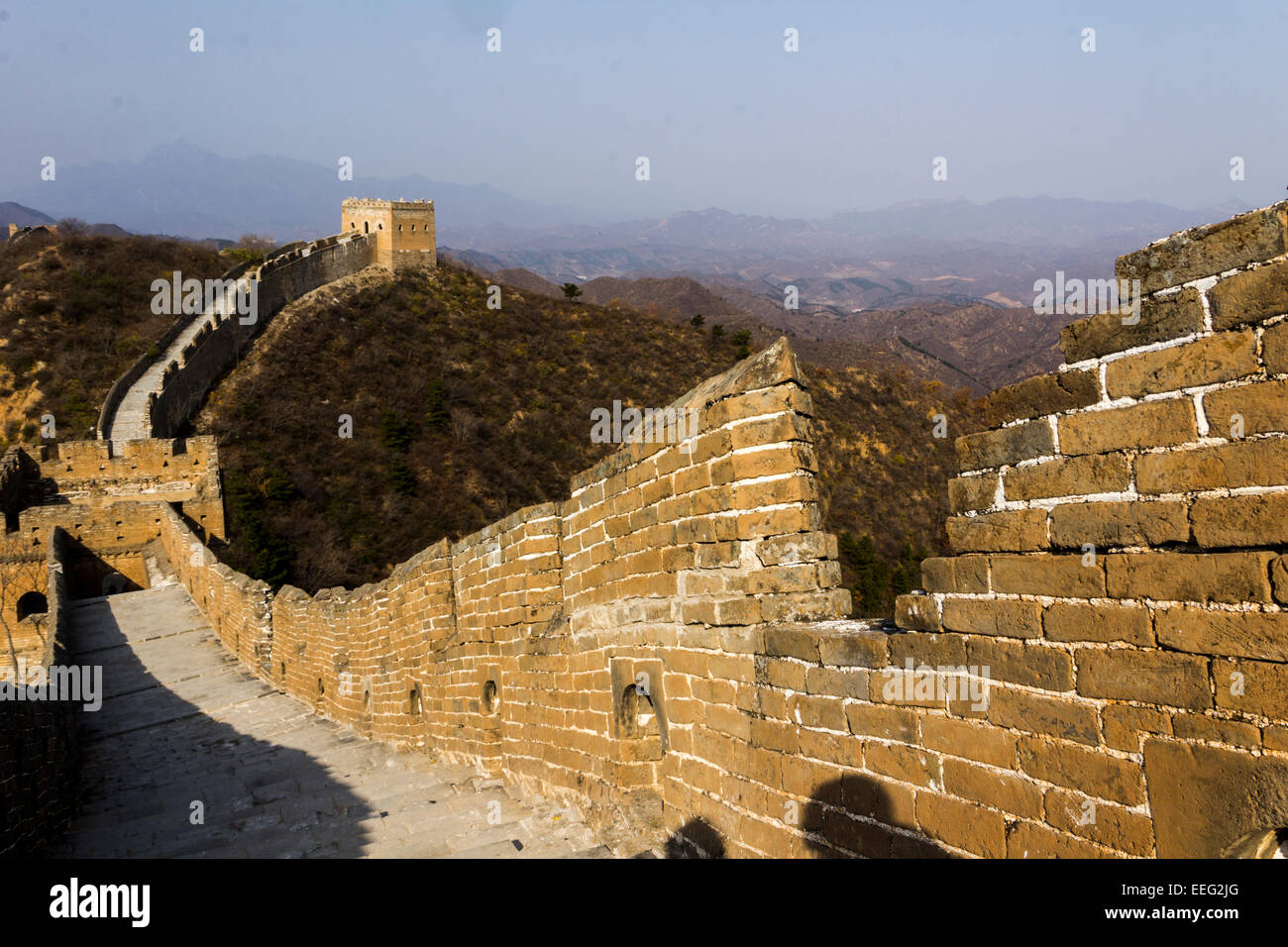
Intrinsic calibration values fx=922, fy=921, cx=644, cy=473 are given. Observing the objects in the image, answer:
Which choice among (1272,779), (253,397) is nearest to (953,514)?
(1272,779)

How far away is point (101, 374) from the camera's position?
36.3 meters

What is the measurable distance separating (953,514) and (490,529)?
4870 millimetres

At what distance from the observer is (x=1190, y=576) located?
7.47 ft

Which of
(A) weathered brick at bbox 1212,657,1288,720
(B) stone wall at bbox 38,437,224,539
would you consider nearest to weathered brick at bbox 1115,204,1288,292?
(A) weathered brick at bbox 1212,657,1288,720

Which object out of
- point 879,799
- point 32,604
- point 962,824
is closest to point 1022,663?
point 962,824

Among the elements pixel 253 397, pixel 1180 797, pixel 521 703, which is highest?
pixel 253 397

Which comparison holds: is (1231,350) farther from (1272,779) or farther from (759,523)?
(759,523)

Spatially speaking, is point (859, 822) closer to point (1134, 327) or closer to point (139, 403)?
point (1134, 327)

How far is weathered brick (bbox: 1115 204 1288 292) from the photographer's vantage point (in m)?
2.23

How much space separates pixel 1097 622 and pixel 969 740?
0.60 meters

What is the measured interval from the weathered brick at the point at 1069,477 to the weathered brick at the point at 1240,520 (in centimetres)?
22

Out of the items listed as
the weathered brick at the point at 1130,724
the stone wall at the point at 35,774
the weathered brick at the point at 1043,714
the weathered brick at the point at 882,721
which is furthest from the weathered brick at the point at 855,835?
the stone wall at the point at 35,774

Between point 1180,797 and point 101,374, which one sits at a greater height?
point 101,374

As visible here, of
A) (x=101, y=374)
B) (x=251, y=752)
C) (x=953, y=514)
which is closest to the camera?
(x=953, y=514)
